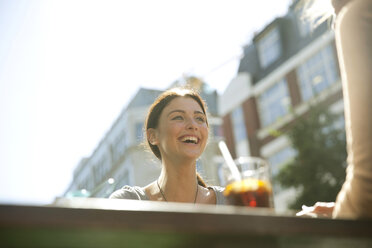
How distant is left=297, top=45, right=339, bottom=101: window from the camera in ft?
46.6

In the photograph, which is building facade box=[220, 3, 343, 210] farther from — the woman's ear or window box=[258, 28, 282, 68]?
the woman's ear

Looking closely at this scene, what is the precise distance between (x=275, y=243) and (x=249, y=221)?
6 cm

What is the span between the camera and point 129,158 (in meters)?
6.70

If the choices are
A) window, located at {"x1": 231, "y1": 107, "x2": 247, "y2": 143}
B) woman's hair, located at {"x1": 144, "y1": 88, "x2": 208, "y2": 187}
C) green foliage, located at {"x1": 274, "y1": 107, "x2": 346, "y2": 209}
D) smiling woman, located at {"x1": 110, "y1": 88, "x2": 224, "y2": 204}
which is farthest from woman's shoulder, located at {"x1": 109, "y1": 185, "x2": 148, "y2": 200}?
window, located at {"x1": 231, "y1": 107, "x2": 247, "y2": 143}

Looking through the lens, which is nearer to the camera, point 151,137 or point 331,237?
point 331,237

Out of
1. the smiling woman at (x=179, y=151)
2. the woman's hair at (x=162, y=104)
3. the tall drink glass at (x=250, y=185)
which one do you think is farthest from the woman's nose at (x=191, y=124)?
the tall drink glass at (x=250, y=185)

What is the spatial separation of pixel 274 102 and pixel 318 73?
2.12 meters

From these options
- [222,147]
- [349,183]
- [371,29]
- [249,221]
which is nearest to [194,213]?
[249,221]

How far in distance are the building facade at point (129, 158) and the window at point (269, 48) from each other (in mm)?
2327

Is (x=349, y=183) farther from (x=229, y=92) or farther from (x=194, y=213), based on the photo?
(x=229, y=92)

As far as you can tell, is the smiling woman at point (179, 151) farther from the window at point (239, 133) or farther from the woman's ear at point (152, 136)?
the window at point (239, 133)

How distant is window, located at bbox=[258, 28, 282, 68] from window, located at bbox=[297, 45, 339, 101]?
127cm

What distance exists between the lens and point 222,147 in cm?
126

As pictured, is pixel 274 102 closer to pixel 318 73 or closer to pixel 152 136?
pixel 318 73
